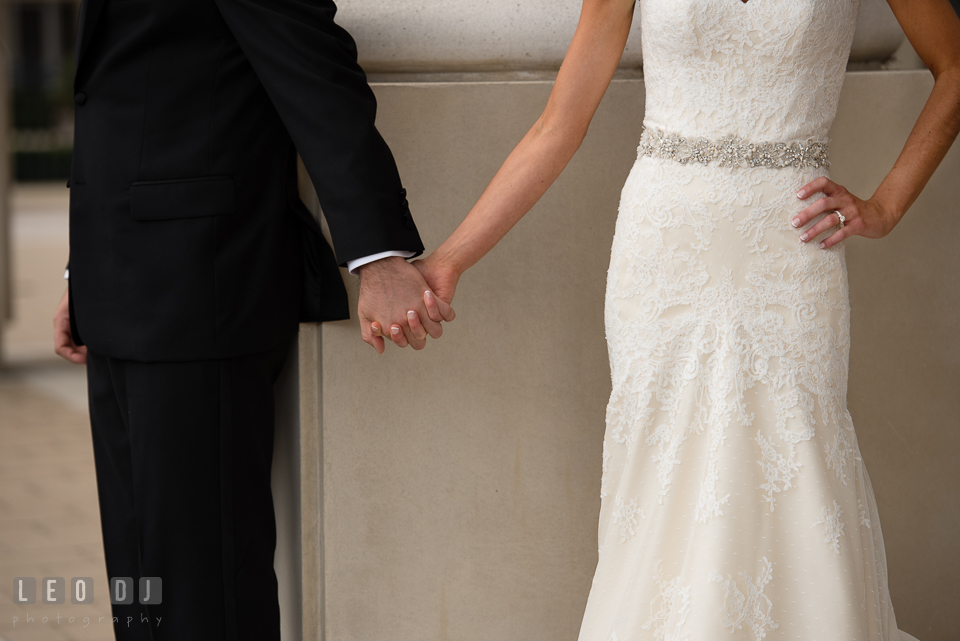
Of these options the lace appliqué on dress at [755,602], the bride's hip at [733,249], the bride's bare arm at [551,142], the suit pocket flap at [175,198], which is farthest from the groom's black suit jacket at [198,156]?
the lace appliqué on dress at [755,602]

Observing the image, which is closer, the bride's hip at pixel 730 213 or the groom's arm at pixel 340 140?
the bride's hip at pixel 730 213

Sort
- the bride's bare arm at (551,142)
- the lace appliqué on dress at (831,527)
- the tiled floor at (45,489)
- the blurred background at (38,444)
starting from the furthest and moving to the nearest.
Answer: the blurred background at (38,444) < the tiled floor at (45,489) < the bride's bare arm at (551,142) < the lace appliqué on dress at (831,527)

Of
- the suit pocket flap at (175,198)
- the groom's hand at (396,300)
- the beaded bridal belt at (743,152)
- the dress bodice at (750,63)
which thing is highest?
the dress bodice at (750,63)

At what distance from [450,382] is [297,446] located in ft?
1.49

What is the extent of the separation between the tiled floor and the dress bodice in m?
2.71

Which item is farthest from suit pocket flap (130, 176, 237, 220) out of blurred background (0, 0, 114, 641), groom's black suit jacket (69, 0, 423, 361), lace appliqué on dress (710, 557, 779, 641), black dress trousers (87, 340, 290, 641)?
blurred background (0, 0, 114, 641)

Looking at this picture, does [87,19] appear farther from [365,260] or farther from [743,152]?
[743,152]

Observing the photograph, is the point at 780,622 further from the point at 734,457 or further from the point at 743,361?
the point at 743,361

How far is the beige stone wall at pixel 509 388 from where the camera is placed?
97.1 inches

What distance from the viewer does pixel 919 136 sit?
2.04 meters

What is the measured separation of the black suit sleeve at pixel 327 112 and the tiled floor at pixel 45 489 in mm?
2075

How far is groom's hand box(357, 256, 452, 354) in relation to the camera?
2.07 meters

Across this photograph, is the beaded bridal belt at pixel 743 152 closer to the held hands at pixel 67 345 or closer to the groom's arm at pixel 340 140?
the groom's arm at pixel 340 140

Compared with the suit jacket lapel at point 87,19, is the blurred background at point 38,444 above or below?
below
